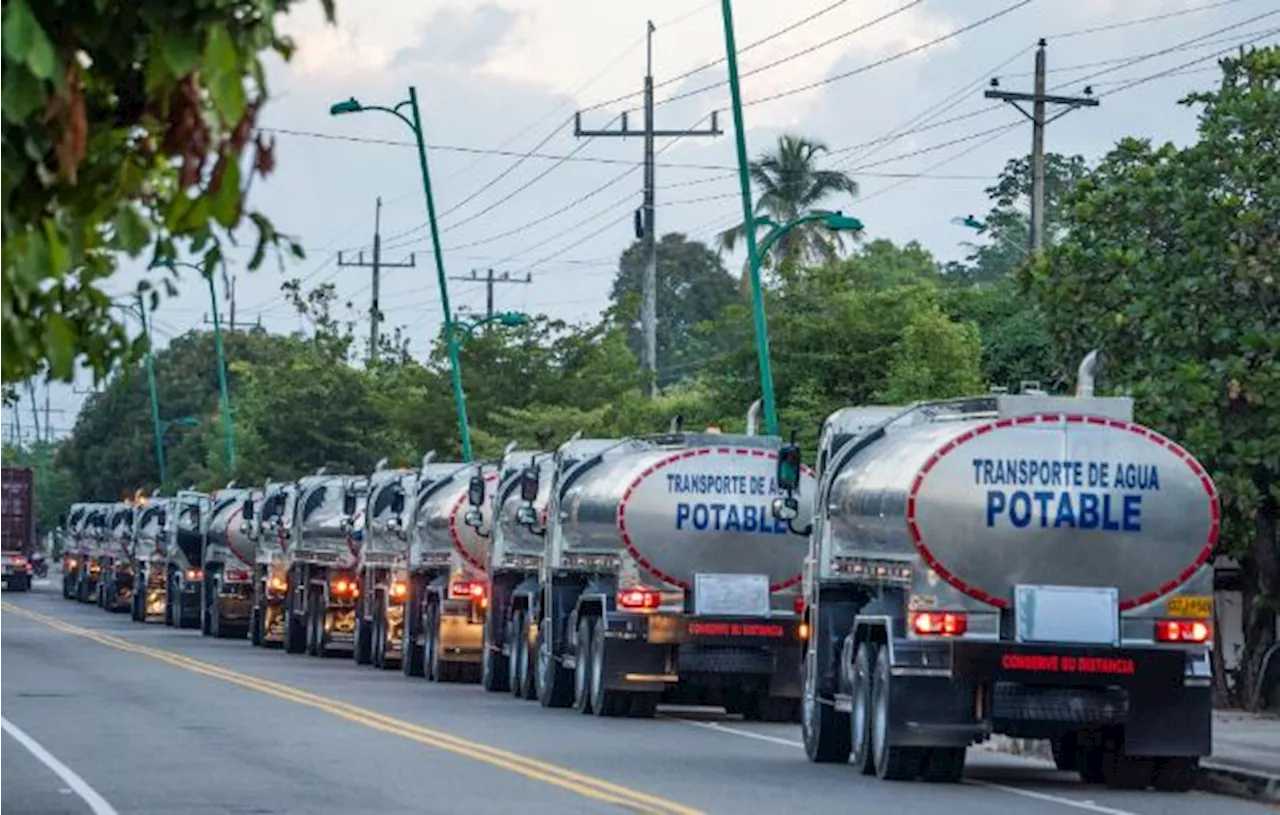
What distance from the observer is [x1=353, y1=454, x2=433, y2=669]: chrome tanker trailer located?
48156 mm

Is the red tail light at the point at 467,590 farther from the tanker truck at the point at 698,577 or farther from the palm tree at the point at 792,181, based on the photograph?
the palm tree at the point at 792,181

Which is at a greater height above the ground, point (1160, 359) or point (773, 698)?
point (1160, 359)

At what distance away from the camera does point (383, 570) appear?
49344 millimetres

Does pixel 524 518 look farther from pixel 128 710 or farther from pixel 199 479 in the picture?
pixel 199 479

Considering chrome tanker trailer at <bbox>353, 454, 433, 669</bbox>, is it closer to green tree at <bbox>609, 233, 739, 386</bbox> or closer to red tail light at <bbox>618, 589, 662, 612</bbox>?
red tail light at <bbox>618, 589, 662, 612</bbox>

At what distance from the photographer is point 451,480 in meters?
46.1

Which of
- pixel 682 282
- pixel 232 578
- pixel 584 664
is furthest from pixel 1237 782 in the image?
pixel 682 282

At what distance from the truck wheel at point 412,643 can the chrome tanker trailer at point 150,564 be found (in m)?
28.1

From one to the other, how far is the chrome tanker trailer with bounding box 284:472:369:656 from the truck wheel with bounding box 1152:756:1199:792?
28704 mm

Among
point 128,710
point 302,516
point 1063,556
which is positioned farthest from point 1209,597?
point 302,516

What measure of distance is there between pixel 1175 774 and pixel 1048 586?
1.85 meters

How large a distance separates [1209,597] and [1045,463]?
1.64 m

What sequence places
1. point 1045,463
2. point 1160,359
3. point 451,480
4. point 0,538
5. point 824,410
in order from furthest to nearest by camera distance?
point 0,538
point 824,410
point 451,480
point 1160,359
point 1045,463

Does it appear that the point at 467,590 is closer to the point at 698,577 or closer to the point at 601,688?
the point at 601,688
